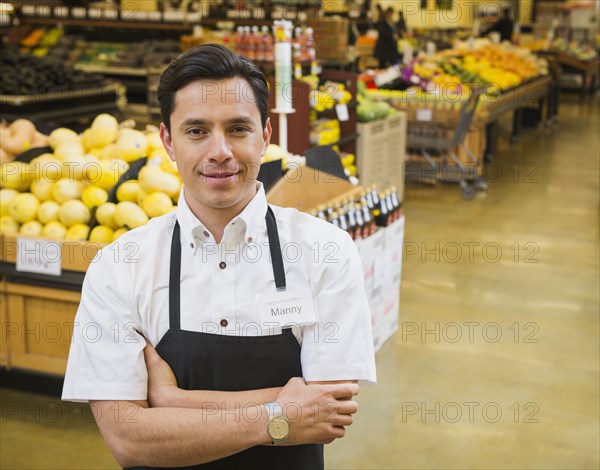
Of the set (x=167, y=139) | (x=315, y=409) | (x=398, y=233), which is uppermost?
(x=167, y=139)

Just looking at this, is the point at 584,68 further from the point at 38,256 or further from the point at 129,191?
the point at 38,256

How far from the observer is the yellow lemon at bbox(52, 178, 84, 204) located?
3857 mm

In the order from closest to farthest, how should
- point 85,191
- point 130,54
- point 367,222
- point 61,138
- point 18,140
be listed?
point 85,191, point 367,222, point 61,138, point 18,140, point 130,54

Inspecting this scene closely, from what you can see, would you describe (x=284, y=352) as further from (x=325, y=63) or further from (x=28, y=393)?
(x=325, y=63)

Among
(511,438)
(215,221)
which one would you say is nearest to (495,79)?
(511,438)

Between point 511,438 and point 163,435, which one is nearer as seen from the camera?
point 163,435

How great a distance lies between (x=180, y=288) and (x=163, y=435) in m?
0.30

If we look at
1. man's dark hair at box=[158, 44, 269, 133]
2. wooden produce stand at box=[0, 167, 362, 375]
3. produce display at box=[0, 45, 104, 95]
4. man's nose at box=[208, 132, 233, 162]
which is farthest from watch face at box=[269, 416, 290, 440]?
produce display at box=[0, 45, 104, 95]

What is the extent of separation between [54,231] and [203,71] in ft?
7.37

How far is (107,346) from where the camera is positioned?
1.72 meters

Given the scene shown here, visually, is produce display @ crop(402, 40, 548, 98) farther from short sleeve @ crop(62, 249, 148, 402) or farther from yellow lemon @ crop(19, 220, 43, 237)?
short sleeve @ crop(62, 249, 148, 402)

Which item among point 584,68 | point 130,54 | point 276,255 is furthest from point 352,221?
point 584,68

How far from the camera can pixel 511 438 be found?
3631 millimetres

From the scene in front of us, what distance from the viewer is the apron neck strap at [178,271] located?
1770mm
